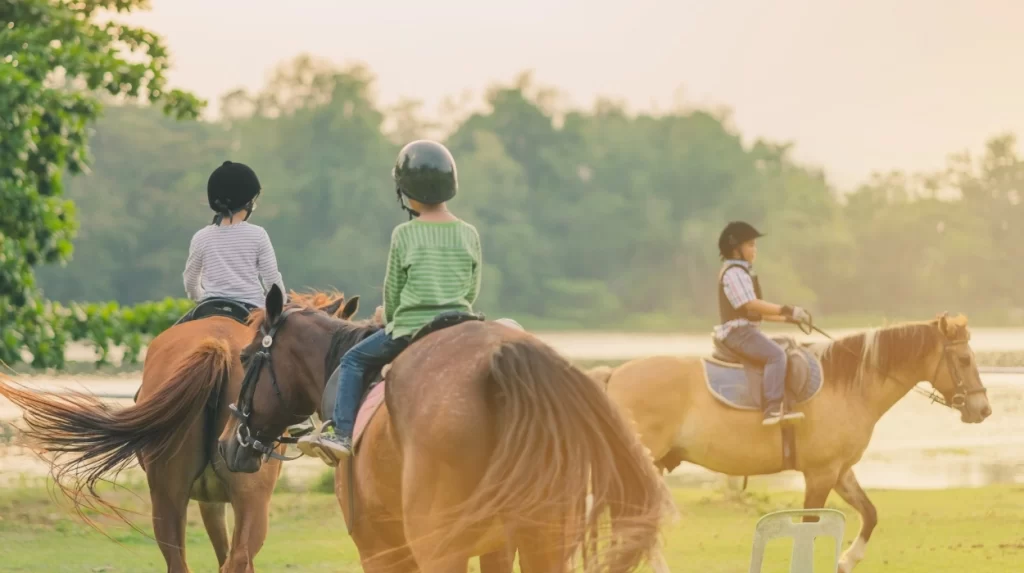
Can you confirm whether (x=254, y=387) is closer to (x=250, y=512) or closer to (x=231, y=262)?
(x=250, y=512)

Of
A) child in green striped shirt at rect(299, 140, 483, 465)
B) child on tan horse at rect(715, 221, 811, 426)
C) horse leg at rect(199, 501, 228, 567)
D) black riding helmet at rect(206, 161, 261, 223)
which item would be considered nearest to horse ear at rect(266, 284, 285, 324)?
child in green striped shirt at rect(299, 140, 483, 465)

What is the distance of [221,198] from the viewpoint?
782cm

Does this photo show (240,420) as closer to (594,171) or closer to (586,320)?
(586,320)

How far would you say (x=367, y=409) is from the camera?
526cm

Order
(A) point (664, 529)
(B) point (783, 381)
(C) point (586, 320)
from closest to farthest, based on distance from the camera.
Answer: (A) point (664, 529)
(B) point (783, 381)
(C) point (586, 320)

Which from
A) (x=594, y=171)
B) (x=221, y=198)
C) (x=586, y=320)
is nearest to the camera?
(x=221, y=198)

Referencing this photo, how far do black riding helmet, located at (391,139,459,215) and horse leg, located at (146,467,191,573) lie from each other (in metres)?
2.66

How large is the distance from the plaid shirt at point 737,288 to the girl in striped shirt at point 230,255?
3.68 metres

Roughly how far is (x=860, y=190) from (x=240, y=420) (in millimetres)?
73373

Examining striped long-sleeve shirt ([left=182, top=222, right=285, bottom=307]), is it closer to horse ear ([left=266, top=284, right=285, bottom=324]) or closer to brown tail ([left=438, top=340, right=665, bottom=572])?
horse ear ([left=266, top=284, right=285, bottom=324])

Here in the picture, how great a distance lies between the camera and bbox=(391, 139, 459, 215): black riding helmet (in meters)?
5.34

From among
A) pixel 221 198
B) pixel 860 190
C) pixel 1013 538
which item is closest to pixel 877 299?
pixel 860 190

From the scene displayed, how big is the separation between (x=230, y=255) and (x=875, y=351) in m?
5.12

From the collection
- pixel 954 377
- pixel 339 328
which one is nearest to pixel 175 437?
pixel 339 328
